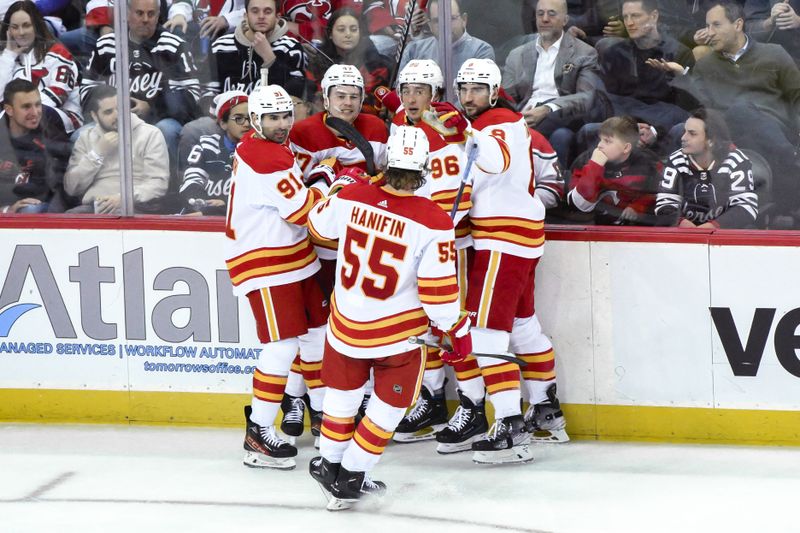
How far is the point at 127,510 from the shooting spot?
13.0ft

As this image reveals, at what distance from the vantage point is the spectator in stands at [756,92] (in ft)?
14.4

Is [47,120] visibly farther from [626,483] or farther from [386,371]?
[626,483]

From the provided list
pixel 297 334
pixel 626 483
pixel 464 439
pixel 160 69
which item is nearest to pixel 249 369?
pixel 297 334

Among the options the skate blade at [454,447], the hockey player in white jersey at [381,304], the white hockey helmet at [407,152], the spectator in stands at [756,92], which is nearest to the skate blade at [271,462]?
the hockey player in white jersey at [381,304]

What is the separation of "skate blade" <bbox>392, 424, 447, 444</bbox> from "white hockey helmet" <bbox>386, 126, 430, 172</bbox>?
1.36 m

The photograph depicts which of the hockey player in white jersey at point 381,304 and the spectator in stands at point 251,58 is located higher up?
the spectator in stands at point 251,58

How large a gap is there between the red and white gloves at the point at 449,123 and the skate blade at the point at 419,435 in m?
1.14

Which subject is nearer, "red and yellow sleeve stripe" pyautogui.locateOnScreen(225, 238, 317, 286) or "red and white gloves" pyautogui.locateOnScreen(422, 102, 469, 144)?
"red and white gloves" pyautogui.locateOnScreen(422, 102, 469, 144)

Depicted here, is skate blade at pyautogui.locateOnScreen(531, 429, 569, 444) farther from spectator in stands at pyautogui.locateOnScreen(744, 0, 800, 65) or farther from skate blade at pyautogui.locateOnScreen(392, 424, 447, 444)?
spectator in stands at pyautogui.locateOnScreen(744, 0, 800, 65)

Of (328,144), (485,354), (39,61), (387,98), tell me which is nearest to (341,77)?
(328,144)

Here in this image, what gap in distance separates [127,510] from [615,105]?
2.25 m

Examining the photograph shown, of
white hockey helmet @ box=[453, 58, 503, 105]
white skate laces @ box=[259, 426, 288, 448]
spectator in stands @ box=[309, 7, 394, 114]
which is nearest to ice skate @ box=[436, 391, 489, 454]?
white skate laces @ box=[259, 426, 288, 448]

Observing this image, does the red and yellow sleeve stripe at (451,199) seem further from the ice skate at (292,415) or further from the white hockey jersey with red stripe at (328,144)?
the ice skate at (292,415)

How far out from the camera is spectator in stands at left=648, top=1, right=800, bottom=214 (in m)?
4.38
